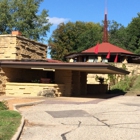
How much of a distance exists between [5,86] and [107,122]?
1337cm

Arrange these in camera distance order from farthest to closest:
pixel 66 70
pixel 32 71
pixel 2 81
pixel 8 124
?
pixel 32 71 → pixel 66 70 → pixel 2 81 → pixel 8 124

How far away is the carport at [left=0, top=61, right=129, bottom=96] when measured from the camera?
1994 centimetres

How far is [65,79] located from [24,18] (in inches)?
1348

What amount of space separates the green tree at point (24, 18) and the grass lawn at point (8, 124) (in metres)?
43.9

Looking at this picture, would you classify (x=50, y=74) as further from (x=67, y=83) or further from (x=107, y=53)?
(x=107, y=53)

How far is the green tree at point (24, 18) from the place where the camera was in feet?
179

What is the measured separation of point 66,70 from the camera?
78.3ft

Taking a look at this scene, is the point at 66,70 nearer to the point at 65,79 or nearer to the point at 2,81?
the point at 65,79

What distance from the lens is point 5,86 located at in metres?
22.9

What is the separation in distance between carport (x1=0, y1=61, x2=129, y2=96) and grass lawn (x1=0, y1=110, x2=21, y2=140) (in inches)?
359

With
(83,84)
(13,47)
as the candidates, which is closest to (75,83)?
(83,84)

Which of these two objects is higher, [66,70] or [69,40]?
[69,40]

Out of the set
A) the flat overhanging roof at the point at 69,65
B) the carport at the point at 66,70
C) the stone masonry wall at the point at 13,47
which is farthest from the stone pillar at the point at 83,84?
the flat overhanging roof at the point at 69,65

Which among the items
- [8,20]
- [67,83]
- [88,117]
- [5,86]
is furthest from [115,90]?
[8,20]
